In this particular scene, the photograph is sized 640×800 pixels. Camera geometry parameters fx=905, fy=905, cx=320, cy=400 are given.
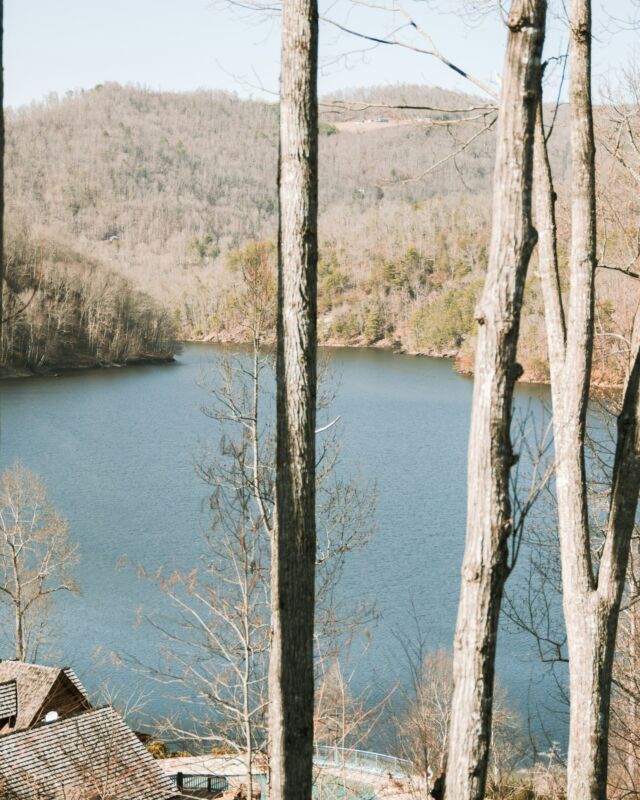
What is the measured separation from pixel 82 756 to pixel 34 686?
237 centimetres

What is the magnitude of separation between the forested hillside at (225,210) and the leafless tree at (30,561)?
238 inches

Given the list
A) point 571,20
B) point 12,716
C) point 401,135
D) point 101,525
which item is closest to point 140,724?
point 12,716

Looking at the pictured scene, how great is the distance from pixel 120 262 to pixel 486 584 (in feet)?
272

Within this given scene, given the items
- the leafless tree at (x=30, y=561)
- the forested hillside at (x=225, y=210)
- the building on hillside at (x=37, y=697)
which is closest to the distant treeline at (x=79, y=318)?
the forested hillside at (x=225, y=210)

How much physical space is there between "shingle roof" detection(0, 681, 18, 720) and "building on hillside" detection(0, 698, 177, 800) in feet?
4.98

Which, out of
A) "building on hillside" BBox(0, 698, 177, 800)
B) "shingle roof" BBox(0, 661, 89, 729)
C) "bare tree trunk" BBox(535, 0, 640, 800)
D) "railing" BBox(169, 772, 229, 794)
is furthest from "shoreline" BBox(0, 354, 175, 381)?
"bare tree trunk" BBox(535, 0, 640, 800)

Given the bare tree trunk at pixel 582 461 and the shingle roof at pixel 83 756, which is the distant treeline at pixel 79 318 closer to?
the shingle roof at pixel 83 756

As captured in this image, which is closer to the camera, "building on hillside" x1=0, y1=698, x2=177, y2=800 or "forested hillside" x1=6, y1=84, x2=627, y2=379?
"building on hillside" x1=0, y1=698, x2=177, y2=800

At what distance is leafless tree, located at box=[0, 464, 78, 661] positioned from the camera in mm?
11789

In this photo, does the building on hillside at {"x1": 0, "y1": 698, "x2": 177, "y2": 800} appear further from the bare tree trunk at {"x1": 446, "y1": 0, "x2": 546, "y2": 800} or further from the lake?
the bare tree trunk at {"x1": 446, "y1": 0, "x2": 546, "y2": 800}

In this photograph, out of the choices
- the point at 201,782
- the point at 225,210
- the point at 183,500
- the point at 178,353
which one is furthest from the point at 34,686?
the point at 225,210

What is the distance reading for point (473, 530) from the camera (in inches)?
96.1

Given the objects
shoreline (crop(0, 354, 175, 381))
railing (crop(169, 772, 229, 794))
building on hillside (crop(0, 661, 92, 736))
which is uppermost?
shoreline (crop(0, 354, 175, 381))

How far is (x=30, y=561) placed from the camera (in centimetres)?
1448
